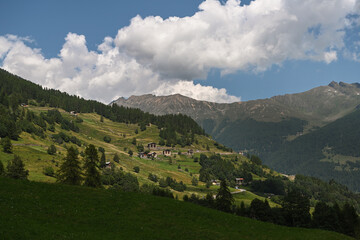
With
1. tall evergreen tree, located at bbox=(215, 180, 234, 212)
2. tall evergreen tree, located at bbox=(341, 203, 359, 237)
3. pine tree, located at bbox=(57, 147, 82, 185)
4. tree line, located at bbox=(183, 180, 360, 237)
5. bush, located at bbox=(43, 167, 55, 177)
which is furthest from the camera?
bush, located at bbox=(43, 167, 55, 177)

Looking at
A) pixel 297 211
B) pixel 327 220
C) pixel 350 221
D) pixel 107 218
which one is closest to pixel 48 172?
pixel 107 218

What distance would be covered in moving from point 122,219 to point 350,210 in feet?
251

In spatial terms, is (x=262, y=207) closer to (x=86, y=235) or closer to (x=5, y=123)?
(x=86, y=235)

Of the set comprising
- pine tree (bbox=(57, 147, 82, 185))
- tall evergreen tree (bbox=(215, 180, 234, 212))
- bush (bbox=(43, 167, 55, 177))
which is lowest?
bush (bbox=(43, 167, 55, 177))

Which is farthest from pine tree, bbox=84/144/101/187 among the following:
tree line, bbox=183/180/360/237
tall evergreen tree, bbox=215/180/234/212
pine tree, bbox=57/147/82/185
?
tree line, bbox=183/180/360/237

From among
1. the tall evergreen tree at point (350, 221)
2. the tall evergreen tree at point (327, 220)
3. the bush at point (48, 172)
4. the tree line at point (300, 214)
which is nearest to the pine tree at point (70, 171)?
the bush at point (48, 172)

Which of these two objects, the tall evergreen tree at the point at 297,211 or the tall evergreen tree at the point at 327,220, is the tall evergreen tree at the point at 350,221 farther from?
the tall evergreen tree at the point at 297,211

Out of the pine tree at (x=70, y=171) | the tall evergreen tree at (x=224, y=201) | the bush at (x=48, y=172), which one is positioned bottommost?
the bush at (x=48, y=172)

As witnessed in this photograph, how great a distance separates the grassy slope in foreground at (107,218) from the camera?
30153mm

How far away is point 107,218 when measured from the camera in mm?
37000

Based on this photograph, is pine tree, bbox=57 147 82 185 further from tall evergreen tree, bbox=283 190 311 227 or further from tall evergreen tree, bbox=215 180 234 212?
tall evergreen tree, bbox=283 190 311 227

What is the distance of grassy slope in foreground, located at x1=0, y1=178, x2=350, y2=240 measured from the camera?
98.9ft

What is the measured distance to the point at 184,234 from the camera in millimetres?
34688

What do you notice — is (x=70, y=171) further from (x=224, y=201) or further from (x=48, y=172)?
(x=224, y=201)
